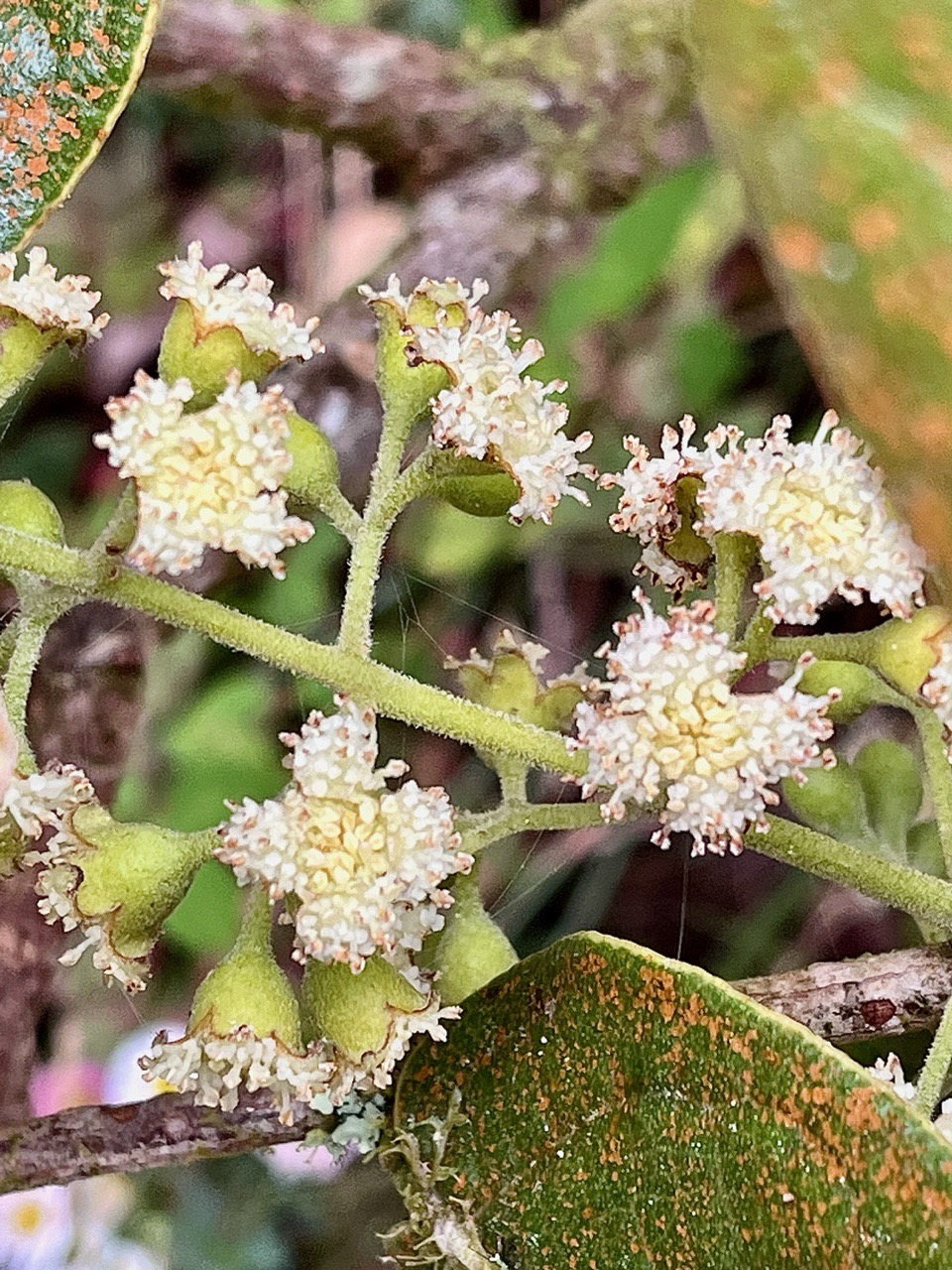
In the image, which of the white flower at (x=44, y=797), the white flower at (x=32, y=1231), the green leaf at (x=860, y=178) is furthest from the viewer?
the white flower at (x=32, y=1231)

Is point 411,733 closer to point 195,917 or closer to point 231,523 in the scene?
point 195,917

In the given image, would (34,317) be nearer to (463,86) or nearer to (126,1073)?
(463,86)

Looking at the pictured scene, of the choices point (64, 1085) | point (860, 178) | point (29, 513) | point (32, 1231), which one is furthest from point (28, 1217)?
point (860, 178)

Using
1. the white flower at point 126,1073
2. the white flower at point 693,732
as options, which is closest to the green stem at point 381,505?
the white flower at point 693,732

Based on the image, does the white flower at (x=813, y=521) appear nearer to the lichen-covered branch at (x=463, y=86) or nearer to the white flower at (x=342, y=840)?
the white flower at (x=342, y=840)

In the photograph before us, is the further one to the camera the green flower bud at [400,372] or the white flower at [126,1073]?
the white flower at [126,1073]

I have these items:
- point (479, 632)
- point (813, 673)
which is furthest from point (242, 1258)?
point (813, 673)

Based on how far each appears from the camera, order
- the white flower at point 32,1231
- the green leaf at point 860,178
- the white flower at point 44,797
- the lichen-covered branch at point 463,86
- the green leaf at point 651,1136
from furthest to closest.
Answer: the white flower at point 32,1231 → the lichen-covered branch at point 463,86 → the white flower at point 44,797 → the green leaf at point 651,1136 → the green leaf at point 860,178
